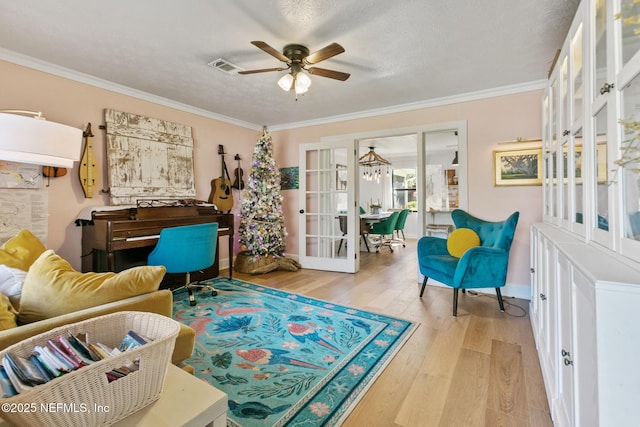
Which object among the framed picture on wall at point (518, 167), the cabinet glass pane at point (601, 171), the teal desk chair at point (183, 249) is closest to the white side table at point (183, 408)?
the cabinet glass pane at point (601, 171)

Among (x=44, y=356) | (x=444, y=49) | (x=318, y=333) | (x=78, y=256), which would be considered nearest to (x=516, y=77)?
(x=444, y=49)

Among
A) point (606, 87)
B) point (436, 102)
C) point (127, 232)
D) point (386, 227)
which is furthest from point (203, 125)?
point (606, 87)

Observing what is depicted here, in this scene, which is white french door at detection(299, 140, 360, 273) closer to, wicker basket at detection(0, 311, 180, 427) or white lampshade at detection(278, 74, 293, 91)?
white lampshade at detection(278, 74, 293, 91)

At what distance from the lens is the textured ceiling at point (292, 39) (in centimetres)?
201

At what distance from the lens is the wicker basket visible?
1.92 ft

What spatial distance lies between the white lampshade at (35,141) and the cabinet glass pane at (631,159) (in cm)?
240

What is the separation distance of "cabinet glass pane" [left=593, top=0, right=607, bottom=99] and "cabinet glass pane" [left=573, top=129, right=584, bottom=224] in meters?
0.34

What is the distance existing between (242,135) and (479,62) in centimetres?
354

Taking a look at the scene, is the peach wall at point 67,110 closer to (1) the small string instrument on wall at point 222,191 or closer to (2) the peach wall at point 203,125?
(2) the peach wall at point 203,125

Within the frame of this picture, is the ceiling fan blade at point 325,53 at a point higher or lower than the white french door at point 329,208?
higher

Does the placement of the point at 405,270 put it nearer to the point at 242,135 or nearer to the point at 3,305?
the point at 242,135

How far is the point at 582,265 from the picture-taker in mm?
891

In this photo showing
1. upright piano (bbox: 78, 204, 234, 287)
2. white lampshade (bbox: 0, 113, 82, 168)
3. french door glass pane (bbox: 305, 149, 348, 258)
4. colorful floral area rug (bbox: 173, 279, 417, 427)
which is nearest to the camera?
white lampshade (bbox: 0, 113, 82, 168)

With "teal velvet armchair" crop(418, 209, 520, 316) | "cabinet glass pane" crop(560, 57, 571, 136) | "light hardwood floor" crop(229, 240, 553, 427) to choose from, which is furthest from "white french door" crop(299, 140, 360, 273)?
"cabinet glass pane" crop(560, 57, 571, 136)
